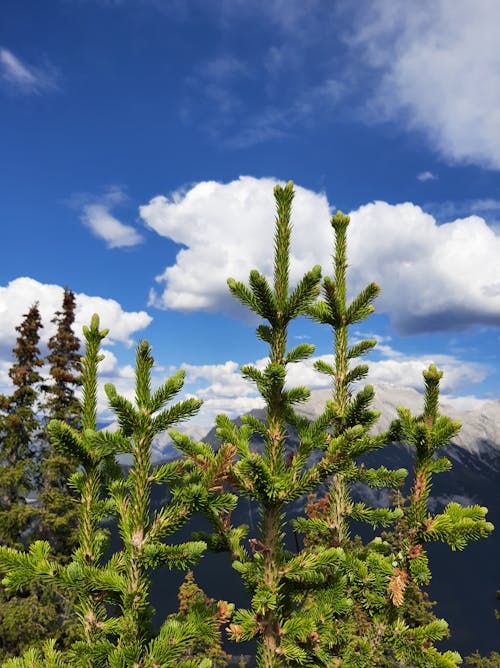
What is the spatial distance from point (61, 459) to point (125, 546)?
19751mm

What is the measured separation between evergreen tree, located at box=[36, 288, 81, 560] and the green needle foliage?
16360 millimetres

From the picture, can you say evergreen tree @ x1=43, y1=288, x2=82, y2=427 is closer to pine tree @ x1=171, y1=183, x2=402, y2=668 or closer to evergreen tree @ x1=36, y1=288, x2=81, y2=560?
evergreen tree @ x1=36, y1=288, x2=81, y2=560

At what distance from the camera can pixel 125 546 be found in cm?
433

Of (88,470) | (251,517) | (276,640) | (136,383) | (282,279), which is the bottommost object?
(251,517)

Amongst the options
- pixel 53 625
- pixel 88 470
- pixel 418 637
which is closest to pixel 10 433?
pixel 53 625

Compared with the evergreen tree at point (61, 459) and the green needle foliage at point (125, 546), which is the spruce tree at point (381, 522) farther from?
the evergreen tree at point (61, 459)

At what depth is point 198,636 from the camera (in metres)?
4.33

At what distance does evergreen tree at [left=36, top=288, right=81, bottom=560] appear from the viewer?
21344 mm

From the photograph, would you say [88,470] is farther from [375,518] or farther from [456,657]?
[375,518]

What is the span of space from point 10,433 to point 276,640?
2252cm

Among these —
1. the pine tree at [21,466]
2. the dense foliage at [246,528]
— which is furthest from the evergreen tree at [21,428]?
the dense foliage at [246,528]

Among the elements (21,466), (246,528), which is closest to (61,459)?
(21,466)

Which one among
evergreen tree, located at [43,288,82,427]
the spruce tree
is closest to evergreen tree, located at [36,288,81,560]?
evergreen tree, located at [43,288,82,427]

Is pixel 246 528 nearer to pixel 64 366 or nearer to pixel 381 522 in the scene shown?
pixel 381 522
